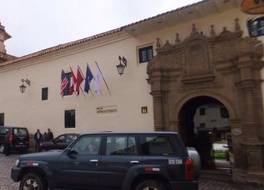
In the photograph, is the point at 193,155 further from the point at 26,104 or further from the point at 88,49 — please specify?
the point at 26,104

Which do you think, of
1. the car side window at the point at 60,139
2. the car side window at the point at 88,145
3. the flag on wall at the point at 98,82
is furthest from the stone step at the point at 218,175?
the car side window at the point at 60,139

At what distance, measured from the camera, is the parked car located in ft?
60.2

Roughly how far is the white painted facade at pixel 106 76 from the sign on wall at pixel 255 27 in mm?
181

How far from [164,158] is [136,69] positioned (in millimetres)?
8002

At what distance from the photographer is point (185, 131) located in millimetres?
13891

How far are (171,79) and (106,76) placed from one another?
362 cm

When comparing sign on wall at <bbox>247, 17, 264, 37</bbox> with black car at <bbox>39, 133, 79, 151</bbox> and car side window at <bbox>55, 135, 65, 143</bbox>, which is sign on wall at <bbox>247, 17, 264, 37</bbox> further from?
car side window at <bbox>55, 135, 65, 143</bbox>

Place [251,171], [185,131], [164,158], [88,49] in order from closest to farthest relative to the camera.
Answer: [164,158] < [251,171] < [185,131] < [88,49]

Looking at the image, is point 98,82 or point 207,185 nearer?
point 207,185

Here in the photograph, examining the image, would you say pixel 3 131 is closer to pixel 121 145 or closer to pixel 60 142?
pixel 60 142

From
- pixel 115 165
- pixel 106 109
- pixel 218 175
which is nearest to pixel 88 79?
pixel 106 109

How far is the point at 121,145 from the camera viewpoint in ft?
24.3

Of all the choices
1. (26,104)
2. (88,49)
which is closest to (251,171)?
(88,49)

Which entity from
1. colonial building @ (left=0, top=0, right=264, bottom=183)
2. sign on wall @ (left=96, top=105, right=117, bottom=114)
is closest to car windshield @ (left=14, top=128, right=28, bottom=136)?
colonial building @ (left=0, top=0, right=264, bottom=183)
